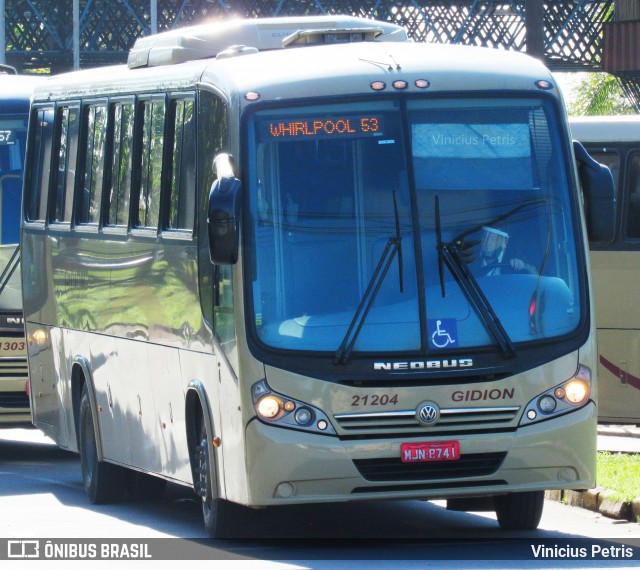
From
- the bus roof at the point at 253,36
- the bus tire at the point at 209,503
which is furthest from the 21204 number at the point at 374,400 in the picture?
the bus roof at the point at 253,36

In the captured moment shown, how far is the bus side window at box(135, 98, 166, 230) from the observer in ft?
40.7

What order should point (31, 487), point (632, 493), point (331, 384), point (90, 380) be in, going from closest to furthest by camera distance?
1. point (331, 384)
2. point (632, 493)
3. point (90, 380)
4. point (31, 487)

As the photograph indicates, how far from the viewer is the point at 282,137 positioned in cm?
1066

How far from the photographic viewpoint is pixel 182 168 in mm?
11859

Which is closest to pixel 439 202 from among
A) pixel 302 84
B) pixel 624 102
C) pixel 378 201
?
pixel 378 201

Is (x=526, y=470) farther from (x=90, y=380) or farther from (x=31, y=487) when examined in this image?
(x=31, y=487)

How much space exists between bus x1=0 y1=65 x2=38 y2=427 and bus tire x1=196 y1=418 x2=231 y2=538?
667cm

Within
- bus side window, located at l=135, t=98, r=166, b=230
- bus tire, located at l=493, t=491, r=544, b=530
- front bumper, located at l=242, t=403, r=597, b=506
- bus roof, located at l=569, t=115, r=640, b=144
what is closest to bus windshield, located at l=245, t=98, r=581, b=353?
front bumper, located at l=242, t=403, r=597, b=506

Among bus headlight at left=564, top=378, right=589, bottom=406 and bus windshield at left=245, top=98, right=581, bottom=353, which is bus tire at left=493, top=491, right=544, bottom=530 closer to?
bus headlight at left=564, top=378, right=589, bottom=406

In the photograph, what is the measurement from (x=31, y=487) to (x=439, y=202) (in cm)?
602

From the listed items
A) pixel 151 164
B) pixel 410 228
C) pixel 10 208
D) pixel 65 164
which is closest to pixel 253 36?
pixel 151 164

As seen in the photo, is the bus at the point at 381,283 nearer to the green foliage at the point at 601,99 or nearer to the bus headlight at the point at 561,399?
the bus headlight at the point at 561,399

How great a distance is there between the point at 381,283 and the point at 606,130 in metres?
7.59

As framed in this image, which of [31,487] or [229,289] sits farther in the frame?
[31,487]
